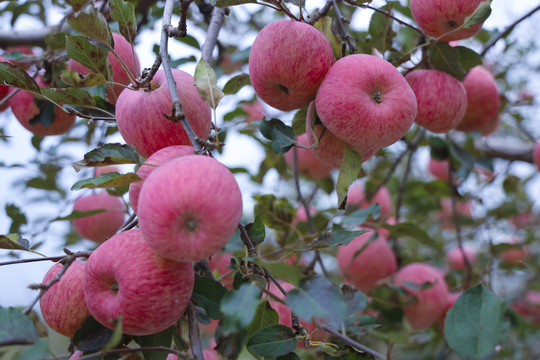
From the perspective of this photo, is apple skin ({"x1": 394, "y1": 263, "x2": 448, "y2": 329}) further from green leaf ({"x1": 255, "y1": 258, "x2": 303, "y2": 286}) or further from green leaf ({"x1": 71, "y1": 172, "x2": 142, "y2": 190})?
green leaf ({"x1": 71, "y1": 172, "x2": 142, "y2": 190})

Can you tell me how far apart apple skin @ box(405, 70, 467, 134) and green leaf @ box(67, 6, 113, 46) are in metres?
0.62

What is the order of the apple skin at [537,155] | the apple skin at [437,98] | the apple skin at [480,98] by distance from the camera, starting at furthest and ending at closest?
1. the apple skin at [537,155]
2. the apple skin at [480,98]
3. the apple skin at [437,98]

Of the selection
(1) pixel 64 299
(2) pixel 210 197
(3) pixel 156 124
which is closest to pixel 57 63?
(3) pixel 156 124

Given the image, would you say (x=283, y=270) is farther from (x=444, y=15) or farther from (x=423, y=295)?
(x=423, y=295)

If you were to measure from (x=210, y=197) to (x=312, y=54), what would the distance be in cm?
37

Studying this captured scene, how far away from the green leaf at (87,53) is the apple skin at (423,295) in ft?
3.43

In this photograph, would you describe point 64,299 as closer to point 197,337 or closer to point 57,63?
point 197,337

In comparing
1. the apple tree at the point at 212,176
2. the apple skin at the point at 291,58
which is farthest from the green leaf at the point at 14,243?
the apple skin at the point at 291,58

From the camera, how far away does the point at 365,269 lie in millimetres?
1500

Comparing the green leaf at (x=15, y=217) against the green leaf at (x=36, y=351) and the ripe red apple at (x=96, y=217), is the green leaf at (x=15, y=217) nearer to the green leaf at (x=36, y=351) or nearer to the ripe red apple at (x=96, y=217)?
the ripe red apple at (x=96, y=217)

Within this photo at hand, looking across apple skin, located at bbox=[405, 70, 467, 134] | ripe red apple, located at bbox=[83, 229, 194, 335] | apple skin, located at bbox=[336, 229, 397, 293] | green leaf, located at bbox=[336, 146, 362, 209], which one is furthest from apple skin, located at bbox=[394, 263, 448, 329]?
ripe red apple, located at bbox=[83, 229, 194, 335]

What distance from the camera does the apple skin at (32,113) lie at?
1134 millimetres

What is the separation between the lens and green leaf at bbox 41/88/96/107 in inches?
31.5

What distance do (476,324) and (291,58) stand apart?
1.74 feet
